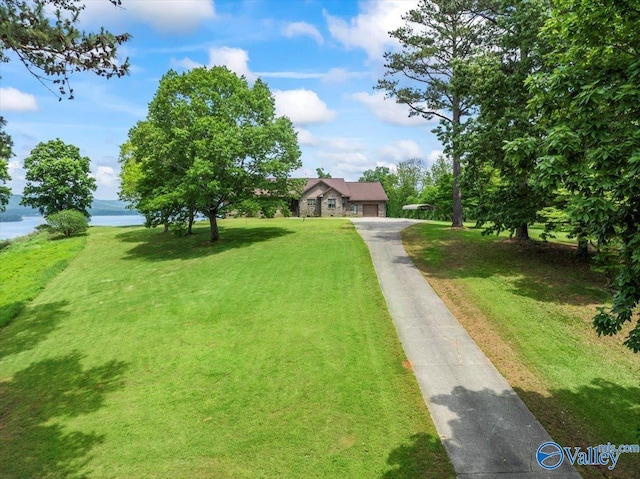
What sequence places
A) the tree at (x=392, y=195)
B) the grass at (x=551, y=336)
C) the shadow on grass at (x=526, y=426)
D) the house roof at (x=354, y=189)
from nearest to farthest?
the shadow on grass at (x=526, y=426) < the grass at (x=551, y=336) < the house roof at (x=354, y=189) < the tree at (x=392, y=195)

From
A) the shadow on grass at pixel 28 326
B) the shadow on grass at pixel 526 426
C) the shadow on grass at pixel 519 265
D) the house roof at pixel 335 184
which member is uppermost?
the house roof at pixel 335 184

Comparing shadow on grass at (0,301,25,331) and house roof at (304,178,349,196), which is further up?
house roof at (304,178,349,196)

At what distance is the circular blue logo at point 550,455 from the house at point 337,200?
47344 millimetres

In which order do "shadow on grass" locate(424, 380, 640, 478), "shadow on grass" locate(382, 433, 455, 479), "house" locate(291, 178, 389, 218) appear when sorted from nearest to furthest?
1. "shadow on grass" locate(382, 433, 455, 479)
2. "shadow on grass" locate(424, 380, 640, 478)
3. "house" locate(291, 178, 389, 218)

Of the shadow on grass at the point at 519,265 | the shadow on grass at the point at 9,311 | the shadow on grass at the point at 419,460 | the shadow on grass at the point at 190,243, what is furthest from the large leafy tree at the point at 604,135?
the shadow on grass at the point at 190,243

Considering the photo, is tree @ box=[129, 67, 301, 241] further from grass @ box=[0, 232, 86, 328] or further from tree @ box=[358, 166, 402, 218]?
tree @ box=[358, 166, 402, 218]

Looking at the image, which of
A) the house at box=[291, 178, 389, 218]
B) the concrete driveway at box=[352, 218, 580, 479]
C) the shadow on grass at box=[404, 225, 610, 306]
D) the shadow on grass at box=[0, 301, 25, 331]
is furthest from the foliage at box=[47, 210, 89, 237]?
the concrete driveway at box=[352, 218, 580, 479]

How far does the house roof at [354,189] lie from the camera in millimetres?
54219

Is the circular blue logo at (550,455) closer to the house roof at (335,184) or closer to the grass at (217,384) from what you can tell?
the grass at (217,384)

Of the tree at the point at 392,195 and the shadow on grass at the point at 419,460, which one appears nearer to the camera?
the shadow on grass at the point at 419,460

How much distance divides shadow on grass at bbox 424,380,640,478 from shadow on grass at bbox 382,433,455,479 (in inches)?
9.2

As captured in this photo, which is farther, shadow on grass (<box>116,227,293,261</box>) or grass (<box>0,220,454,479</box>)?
shadow on grass (<box>116,227,293,261</box>)

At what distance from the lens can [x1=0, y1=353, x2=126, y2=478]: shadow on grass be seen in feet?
22.2

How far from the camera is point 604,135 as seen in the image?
543 centimetres
